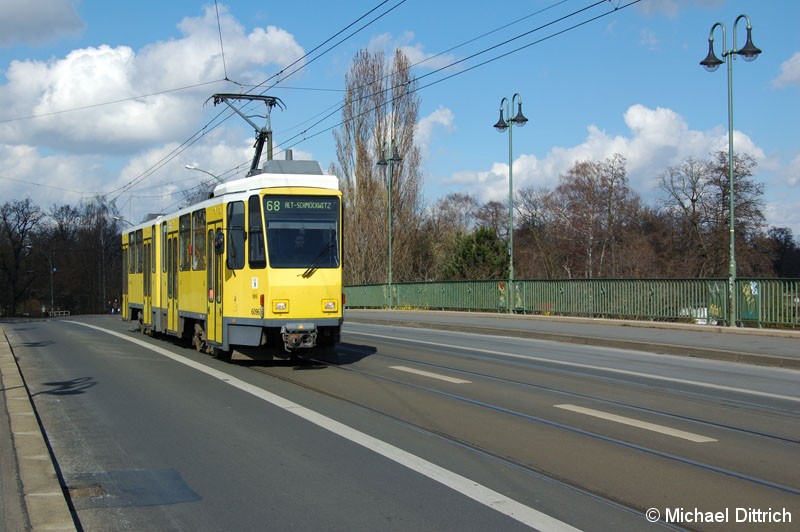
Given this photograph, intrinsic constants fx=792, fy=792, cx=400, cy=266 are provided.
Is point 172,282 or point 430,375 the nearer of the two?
point 430,375

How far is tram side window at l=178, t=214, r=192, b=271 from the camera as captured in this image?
1797 centimetres

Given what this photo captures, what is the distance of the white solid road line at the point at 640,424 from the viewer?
8523 millimetres

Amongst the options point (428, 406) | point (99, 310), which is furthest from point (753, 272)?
point (99, 310)

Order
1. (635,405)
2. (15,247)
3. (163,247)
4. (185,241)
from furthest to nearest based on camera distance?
(15,247) → (163,247) → (185,241) → (635,405)

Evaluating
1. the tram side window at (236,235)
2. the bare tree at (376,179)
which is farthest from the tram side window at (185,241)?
the bare tree at (376,179)

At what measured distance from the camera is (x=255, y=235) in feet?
47.7

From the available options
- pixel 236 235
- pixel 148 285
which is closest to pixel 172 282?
pixel 148 285

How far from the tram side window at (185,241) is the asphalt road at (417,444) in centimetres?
340

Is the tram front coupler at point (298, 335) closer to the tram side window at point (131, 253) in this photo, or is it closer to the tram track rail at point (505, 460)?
the tram track rail at point (505, 460)

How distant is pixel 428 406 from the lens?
10.4 m

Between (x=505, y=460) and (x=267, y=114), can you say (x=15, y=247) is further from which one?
(x=505, y=460)

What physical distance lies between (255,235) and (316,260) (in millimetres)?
1203

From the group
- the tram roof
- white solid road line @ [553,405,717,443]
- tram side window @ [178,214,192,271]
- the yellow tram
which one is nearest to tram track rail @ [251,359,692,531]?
white solid road line @ [553,405,717,443]

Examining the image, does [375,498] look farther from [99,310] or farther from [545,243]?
[99,310]
